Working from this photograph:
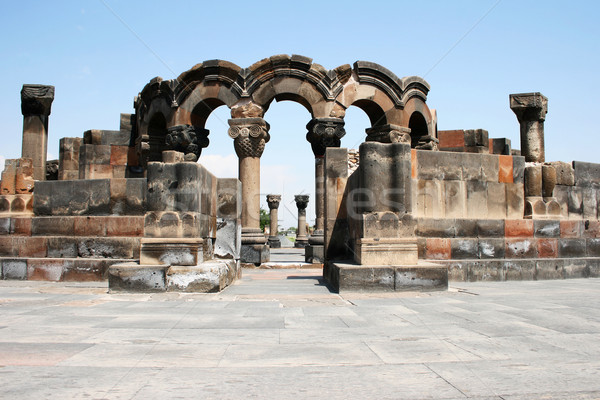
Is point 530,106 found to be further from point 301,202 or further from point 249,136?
point 301,202

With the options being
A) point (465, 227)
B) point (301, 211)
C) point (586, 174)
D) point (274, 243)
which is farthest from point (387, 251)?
point (301, 211)

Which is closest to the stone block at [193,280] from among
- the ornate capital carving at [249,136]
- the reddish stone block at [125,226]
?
the reddish stone block at [125,226]

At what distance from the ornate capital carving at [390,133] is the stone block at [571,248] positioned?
218 inches

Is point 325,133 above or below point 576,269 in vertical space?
above

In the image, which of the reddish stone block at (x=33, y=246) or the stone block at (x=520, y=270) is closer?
the stone block at (x=520, y=270)

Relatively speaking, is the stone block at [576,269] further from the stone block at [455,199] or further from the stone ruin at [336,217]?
the stone block at [455,199]

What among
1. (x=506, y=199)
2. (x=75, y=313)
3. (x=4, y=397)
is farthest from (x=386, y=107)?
(x=4, y=397)

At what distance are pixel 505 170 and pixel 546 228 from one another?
109cm

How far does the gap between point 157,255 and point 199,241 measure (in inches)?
18.7

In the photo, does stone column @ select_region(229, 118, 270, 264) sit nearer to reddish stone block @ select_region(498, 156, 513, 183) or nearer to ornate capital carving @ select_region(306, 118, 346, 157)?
ornate capital carving @ select_region(306, 118, 346, 157)

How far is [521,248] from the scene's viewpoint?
7.05m

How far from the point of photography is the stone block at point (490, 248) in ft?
22.6

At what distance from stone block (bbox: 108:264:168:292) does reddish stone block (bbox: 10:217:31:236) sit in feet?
9.06

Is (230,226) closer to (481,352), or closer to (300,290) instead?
(300,290)
